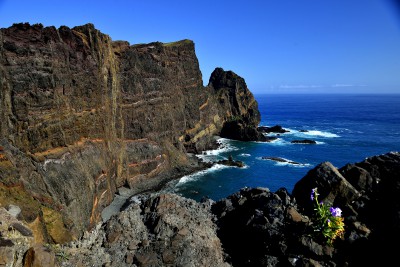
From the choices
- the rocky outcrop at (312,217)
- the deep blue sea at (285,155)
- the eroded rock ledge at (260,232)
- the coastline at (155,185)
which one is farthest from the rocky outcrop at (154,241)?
the deep blue sea at (285,155)

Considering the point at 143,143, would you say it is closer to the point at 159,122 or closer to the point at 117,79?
the point at 159,122

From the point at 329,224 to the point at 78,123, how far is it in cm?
3843

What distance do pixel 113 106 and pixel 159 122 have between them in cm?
1652

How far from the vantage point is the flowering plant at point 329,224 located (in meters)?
15.2

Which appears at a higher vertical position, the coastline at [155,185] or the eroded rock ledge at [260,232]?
the eroded rock ledge at [260,232]

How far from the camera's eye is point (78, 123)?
4528 cm

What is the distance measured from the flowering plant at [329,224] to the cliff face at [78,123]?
18.7 meters

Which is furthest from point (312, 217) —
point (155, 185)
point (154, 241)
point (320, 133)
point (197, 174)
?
point (320, 133)

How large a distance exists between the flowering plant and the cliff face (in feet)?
61.4

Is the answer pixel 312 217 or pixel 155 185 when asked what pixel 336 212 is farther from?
pixel 155 185

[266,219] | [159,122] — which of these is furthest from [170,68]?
[266,219]

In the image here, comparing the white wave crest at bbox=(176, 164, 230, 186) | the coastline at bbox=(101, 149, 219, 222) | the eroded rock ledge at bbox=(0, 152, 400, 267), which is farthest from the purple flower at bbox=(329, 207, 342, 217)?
the white wave crest at bbox=(176, 164, 230, 186)

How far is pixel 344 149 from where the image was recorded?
96438 mm

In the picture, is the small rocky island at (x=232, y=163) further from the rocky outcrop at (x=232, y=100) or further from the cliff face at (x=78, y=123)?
the rocky outcrop at (x=232, y=100)
